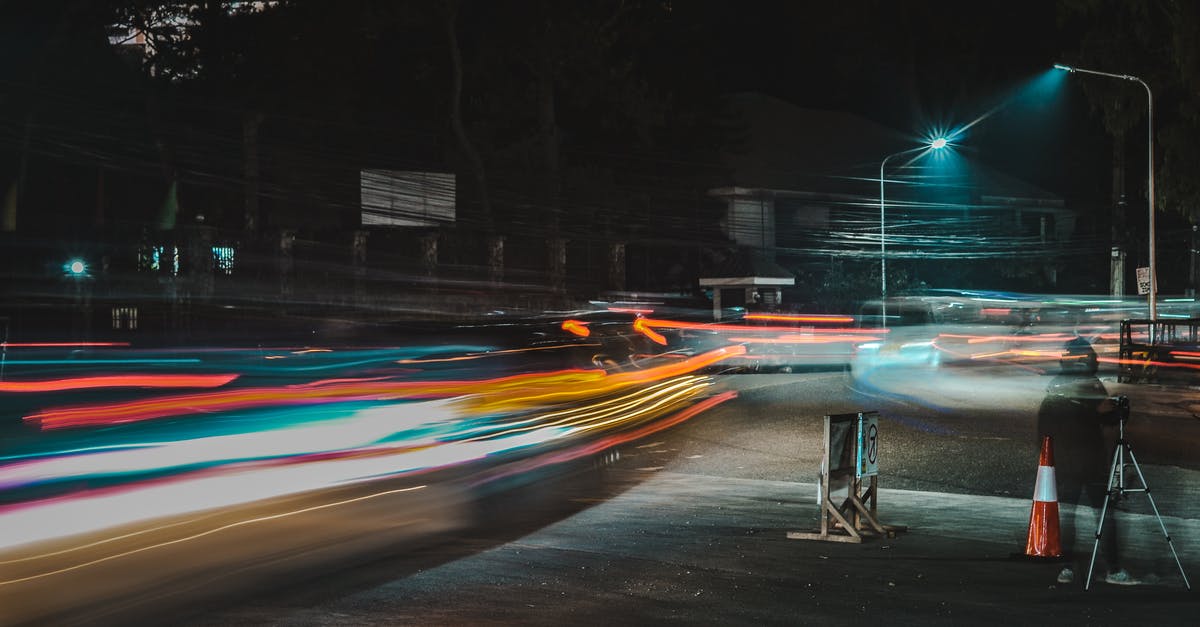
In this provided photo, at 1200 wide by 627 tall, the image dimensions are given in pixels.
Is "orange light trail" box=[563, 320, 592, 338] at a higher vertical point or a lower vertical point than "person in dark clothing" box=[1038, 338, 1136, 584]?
higher

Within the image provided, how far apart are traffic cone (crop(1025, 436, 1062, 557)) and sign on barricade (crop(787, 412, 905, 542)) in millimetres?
1232

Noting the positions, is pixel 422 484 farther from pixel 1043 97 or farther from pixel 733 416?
pixel 1043 97

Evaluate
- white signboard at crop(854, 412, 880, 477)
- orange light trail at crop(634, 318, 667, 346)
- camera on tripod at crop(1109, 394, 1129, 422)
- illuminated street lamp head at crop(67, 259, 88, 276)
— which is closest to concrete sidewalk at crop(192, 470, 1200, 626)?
white signboard at crop(854, 412, 880, 477)

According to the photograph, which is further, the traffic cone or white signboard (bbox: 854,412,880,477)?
white signboard (bbox: 854,412,880,477)

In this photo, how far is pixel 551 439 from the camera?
17516 mm

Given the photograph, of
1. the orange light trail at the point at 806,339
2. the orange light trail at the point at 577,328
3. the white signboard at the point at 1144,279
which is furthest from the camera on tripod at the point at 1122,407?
the white signboard at the point at 1144,279

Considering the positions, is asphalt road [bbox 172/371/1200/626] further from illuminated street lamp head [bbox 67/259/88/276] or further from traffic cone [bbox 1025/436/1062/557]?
illuminated street lamp head [bbox 67/259/88/276]

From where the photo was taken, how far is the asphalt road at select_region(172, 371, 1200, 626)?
7438mm

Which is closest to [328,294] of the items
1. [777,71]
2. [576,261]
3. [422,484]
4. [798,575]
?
[576,261]

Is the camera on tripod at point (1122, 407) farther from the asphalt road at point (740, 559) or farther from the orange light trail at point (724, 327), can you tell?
the orange light trail at point (724, 327)

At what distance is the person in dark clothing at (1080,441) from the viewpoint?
9.43 meters

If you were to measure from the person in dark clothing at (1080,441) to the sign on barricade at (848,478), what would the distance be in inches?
58.6

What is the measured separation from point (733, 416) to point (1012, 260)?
4093 centimetres

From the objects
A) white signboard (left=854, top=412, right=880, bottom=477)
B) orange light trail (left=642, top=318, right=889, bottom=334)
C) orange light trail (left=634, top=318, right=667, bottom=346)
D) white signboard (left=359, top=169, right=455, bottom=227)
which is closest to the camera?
white signboard (left=854, top=412, right=880, bottom=477)
